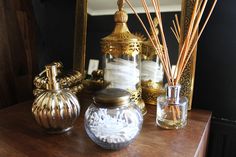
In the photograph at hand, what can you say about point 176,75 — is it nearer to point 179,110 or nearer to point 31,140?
point 179,110

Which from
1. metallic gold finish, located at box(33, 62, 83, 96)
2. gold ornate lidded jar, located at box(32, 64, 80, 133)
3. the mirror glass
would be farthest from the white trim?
gold ornate lidded jar, located at box(32, 64, 80, 133)

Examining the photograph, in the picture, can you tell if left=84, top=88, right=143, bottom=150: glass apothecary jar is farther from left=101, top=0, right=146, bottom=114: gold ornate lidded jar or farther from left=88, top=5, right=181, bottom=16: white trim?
left=88, top=5, right=181, bottom=16: white trim

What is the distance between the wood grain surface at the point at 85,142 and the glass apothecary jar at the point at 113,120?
30 millimetres

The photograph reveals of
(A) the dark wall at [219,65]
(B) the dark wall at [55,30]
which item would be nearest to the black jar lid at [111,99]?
(A) the dark wall at [219,65]

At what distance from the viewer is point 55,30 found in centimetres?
114

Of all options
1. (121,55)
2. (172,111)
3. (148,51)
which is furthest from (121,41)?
(172,111)

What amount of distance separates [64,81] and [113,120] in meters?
0.36

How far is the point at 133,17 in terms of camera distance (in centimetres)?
81

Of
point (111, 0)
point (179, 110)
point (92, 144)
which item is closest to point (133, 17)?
point (111, 0)

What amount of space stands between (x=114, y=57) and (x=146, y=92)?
0.70 feet

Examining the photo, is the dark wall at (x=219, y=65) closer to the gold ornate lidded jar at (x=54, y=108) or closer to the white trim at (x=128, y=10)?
the white trim at (x=128, y=10)

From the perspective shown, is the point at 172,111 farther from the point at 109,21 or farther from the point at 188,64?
the point at 109,21

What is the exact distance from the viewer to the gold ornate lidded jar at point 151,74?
79 cm

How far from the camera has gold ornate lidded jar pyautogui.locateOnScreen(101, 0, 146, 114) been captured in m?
0.67
